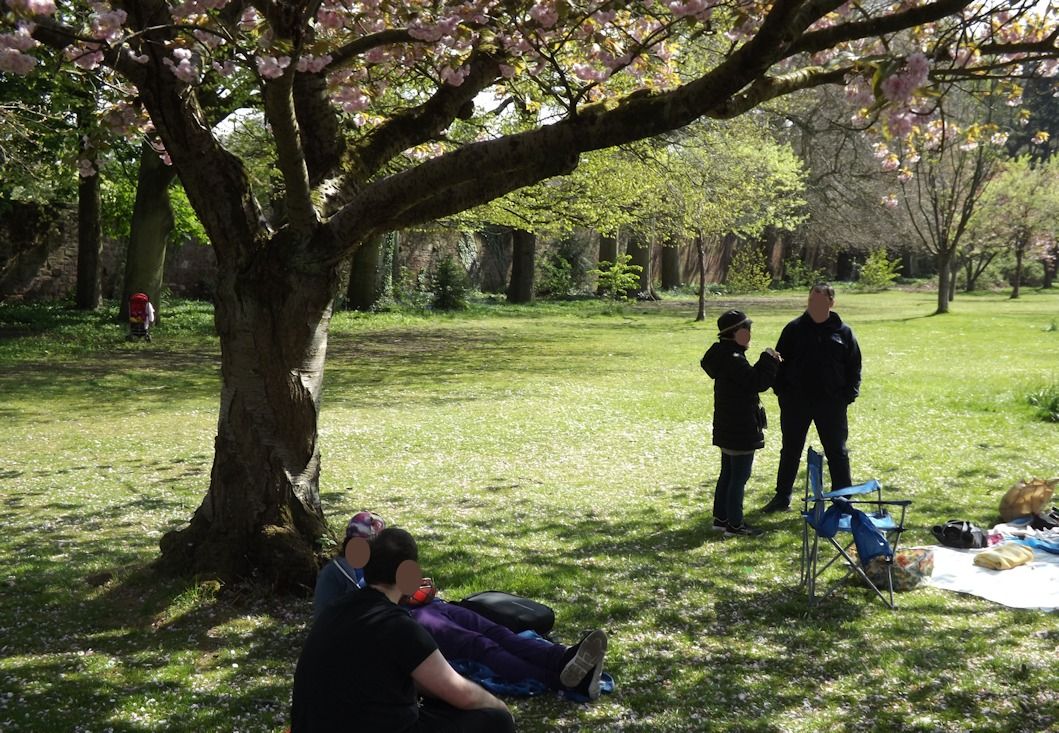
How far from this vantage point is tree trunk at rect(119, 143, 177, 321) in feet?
81.7

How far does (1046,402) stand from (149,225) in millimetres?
20412

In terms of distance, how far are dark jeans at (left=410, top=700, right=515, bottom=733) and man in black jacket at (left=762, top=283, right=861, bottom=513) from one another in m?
5.34

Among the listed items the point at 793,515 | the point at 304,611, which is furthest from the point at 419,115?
the point at 793,515

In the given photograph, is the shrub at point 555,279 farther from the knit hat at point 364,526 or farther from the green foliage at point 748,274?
the knit hat at point 364,526

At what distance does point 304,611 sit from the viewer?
21.3 feet

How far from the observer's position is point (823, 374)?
8.59 meters

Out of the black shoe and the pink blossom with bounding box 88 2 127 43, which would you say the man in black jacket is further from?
the pink blossom with bounding box 88 2 127 43

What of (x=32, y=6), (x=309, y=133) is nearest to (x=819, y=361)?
(x=309, y=133)

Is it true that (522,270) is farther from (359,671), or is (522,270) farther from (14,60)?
(359,671)

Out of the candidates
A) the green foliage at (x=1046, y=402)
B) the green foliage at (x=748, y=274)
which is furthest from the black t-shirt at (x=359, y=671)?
the green foliage at (x=748, y=274)

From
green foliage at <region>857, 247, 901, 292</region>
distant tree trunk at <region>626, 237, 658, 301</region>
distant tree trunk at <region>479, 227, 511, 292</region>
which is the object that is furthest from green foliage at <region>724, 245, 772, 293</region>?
distant tree trunk at <region>479, 227, 511, 292</region>

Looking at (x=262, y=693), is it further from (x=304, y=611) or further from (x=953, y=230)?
(x=953, y=230)

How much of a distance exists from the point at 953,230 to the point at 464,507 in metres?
34.9

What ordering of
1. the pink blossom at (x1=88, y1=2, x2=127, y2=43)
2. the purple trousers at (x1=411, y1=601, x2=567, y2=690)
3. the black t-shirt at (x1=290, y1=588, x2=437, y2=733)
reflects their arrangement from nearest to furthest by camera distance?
the black t-shirt at (x1=290, y1=588, x2=437, y2=733) → the purple trousers at (x1=411, y1=601, x2=567, y2=690) → the pink blossom at (x1=88, y1=2, x2=127, y2=43)
